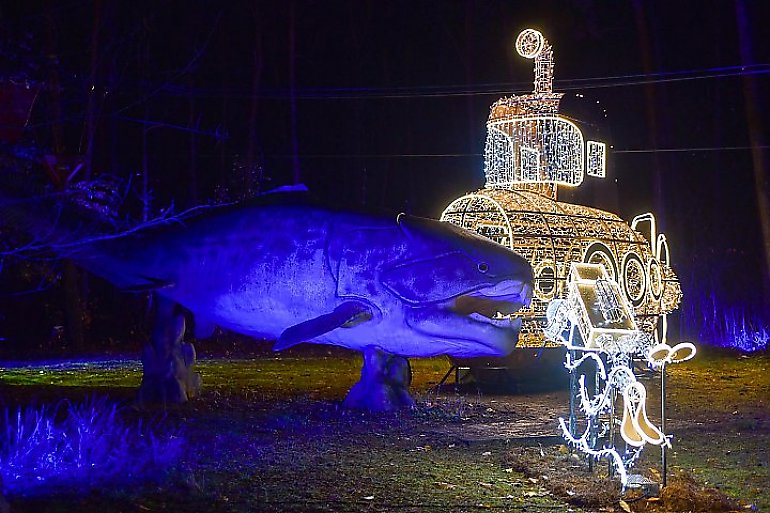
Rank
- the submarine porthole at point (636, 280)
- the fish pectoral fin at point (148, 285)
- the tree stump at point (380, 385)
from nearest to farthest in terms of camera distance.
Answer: the tree stump at point (380, 385), the fish pectoral fin at point (148, 285), the submarine porthole at point (636, 280)

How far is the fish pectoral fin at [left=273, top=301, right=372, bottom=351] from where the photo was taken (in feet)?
34.7

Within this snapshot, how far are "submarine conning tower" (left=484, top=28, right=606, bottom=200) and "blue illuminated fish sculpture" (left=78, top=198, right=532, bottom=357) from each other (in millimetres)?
4947

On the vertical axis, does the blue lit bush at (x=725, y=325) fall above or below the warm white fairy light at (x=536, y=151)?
below

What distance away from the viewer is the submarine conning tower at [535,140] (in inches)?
620

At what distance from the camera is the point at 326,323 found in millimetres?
10727

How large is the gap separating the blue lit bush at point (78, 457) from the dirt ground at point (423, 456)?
0.23 metres

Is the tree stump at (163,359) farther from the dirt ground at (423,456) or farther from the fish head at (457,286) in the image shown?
the fish head at (457,286)

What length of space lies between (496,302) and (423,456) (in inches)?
100

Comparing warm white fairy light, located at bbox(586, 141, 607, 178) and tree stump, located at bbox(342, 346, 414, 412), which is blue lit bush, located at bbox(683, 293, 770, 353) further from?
tree stump, located at bbox(342, 346, 414, 412)

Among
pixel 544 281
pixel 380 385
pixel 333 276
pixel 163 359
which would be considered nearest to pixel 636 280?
pixel 544 281

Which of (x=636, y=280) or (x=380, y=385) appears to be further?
(x=636, y=280)

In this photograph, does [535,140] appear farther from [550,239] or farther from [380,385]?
[380,385]

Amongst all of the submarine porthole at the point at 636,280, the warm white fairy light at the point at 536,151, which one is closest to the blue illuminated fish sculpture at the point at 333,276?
the warm white fairy light at the point at 536,151

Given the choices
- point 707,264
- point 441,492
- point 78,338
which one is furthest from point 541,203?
point 707,264
